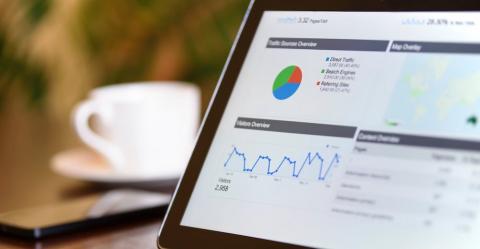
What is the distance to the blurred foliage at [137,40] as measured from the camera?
5.65 ft

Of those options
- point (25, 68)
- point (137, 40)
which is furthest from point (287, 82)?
point (25, 68)

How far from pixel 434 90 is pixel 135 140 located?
501mm

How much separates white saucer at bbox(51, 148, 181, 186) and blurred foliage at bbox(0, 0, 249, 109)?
0.72m

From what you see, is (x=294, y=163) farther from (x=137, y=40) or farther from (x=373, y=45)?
(x=137, y=40)

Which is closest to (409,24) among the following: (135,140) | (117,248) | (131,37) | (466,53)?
(466,53)

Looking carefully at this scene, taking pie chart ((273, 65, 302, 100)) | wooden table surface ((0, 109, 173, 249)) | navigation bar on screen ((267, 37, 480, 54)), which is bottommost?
wooden table surface ((0, 109, 173, 249))

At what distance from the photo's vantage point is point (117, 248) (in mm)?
674

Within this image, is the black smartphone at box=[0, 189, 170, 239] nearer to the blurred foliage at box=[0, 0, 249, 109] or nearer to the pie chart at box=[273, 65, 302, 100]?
the pie chart at box=[273, 65, 302, 100]

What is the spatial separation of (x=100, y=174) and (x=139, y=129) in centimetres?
8

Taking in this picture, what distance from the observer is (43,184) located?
95cm

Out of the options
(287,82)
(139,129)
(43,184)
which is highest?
(287,82)

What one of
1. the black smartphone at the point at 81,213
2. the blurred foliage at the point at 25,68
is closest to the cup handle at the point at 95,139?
the black smartphone at the point at 81,213

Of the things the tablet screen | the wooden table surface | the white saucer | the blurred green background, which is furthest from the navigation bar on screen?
the blurred green background

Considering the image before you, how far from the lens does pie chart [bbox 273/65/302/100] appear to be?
575 millimetres
